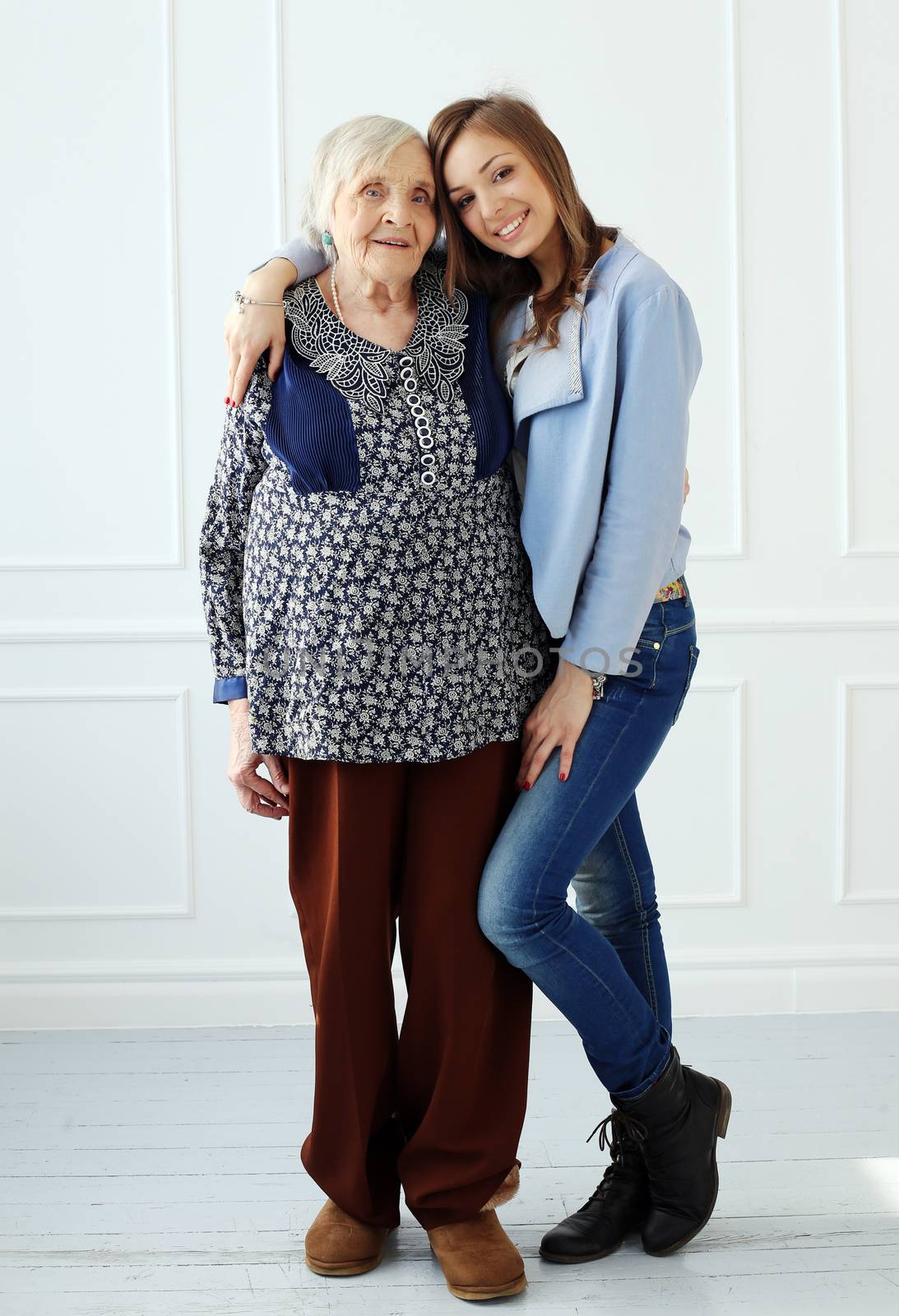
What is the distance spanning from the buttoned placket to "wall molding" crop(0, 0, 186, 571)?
52.3 inches

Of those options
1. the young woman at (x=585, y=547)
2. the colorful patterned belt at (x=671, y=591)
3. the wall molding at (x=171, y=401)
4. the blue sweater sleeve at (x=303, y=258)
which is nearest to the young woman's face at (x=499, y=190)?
the young woman at (x=585, y=547)

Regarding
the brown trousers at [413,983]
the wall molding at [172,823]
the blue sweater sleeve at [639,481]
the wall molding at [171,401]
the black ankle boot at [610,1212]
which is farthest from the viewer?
the wall molding at [172,823]

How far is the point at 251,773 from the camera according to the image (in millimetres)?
1710

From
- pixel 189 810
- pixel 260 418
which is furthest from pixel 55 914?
pixel 260 418

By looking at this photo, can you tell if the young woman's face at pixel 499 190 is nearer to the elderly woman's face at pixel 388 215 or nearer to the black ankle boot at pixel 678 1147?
the elderly woman's face at pixel 388 215

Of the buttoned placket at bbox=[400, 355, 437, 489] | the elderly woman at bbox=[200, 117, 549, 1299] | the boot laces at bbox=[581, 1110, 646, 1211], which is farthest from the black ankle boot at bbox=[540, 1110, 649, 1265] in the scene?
the buttoned placket at bbox=[400, 355, 437, 489]

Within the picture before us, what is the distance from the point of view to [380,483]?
4.96 ft

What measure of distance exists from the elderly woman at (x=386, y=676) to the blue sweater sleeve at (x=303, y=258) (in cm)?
2

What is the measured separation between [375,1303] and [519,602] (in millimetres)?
1027

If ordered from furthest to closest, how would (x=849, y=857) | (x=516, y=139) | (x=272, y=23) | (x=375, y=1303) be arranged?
1. (x=849, y=857)
2. (x=272, y=23)
3. (x=375, y=1303)
4. (x=516, y=139)

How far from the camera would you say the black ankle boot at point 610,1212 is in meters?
1.72

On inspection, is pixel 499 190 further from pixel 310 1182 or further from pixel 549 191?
pixel 310 1182

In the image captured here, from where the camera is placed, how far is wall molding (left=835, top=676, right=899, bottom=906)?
2791 millimetres

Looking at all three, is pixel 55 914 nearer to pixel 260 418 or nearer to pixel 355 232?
pixel 260 418
